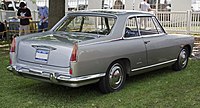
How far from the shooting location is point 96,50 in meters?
5.06

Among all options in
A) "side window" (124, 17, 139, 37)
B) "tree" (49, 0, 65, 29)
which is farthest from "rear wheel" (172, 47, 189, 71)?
"tree" (49, 0, 65, 29)

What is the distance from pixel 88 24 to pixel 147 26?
147 centimetres

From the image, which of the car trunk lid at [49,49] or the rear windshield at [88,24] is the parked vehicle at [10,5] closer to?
the rear windshield at [88,24]

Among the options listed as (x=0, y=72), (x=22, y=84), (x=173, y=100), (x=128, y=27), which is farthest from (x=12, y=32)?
(x=173, y=100)

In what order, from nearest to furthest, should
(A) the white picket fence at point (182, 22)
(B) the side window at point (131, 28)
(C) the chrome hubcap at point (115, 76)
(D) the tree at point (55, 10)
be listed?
(C) the chrome hubcap at point (115, 76) < (B) the side window at point (131, 28) < (D) the tree at point (55, 10) < (A) the white picket fence at point (182, 22)

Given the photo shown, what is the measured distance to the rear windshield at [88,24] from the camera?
5.90 m

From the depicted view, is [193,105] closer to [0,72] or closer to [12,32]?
[0,72]

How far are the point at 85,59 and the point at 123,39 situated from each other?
1145 mm

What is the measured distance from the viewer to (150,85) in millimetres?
6254

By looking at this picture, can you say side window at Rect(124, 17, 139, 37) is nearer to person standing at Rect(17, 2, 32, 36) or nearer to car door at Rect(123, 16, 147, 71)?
car door at Rect(123, 16, 147, 71)

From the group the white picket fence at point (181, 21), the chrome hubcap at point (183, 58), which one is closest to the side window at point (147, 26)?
the chrome hubcap at point (183, 58)

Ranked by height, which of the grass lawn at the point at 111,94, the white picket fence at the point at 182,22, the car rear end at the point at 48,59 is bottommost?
the grass lawn at the point at 111,94

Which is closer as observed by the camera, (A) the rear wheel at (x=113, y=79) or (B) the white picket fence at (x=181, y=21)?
(A) the rear wheel at (x=113, y=79)

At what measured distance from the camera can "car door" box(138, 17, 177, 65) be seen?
20.9ft
